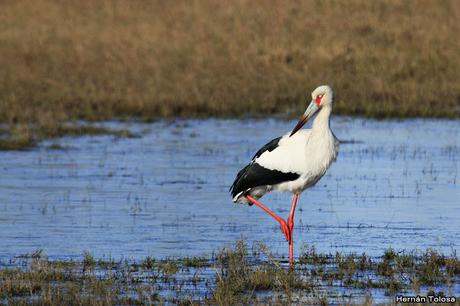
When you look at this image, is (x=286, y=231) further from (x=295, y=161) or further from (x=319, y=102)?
(x=319, y=102)

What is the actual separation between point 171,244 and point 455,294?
3388mm

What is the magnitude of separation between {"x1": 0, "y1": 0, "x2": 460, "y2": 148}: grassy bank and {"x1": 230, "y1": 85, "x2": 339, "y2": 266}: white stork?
300 inches

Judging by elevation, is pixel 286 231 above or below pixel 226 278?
above

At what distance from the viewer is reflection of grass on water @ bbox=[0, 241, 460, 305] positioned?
8.26 m

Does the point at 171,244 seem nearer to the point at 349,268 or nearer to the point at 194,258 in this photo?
the point at 194,258

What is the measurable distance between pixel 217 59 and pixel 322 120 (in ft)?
Result: 50.7

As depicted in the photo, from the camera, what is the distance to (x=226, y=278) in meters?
8.93

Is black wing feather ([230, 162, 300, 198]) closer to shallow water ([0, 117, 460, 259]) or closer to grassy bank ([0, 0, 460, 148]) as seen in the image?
shallow water ([0, 117, 460, 259])

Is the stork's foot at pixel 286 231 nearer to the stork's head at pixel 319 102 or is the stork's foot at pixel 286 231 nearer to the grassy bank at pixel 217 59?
the stork's head at pixel 319 102

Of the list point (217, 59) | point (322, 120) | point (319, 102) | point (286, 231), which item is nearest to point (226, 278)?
point (286, 231)

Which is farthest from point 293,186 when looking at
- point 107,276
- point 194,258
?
point 107,276

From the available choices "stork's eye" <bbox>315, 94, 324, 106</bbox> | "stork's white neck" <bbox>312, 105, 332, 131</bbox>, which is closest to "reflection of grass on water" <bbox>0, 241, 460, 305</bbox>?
"stork's white neck" <bbox>312, 105, 332, 131</bbox>

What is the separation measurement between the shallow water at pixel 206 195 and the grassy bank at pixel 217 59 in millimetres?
1557

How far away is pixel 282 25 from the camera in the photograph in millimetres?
28875
